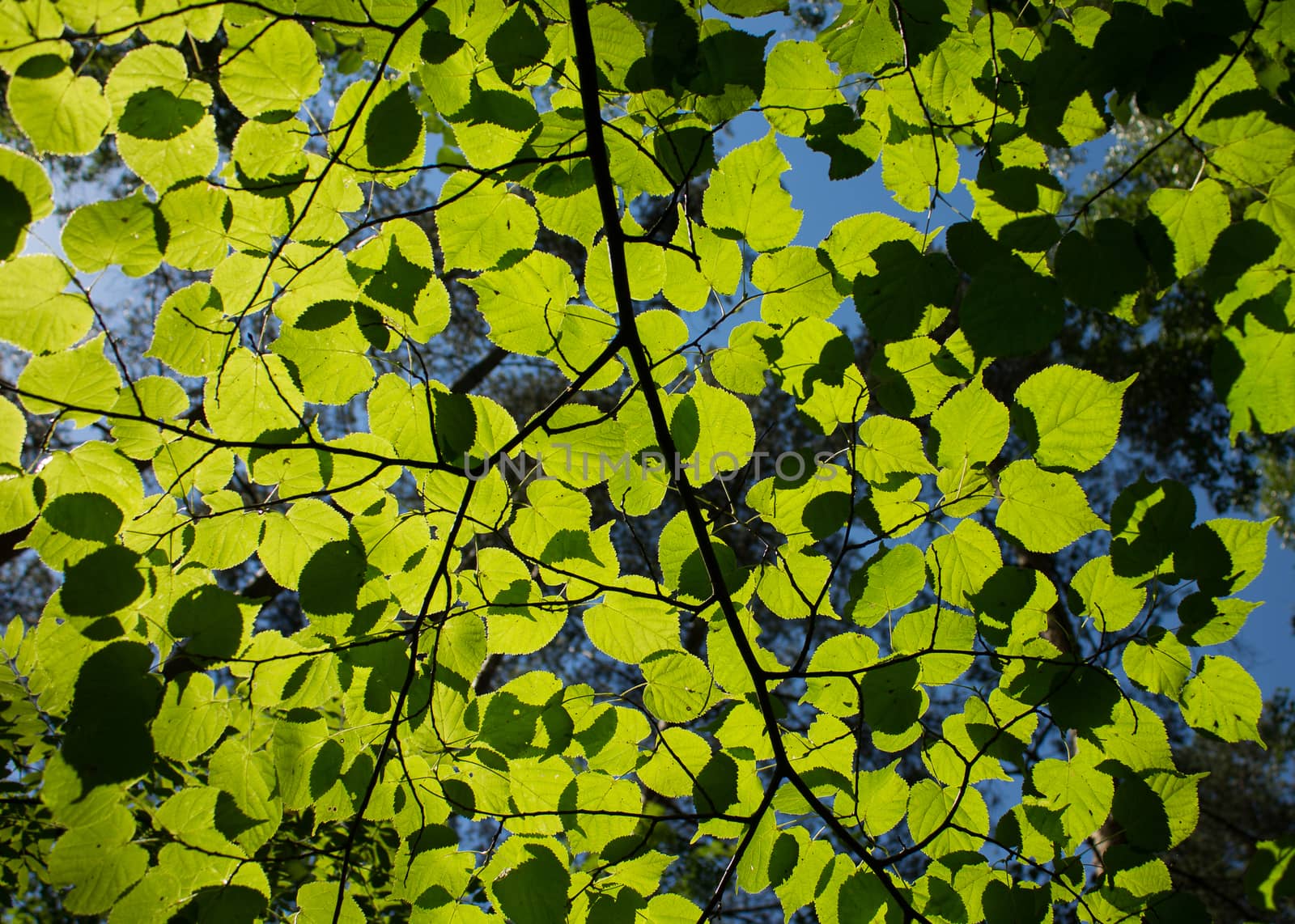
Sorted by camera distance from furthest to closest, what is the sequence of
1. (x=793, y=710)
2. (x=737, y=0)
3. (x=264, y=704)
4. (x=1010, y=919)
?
1. (x=793, y=710)
2. (x=264, y=704)
3. (x=1010, y=919)
4. (x=737, y=0)

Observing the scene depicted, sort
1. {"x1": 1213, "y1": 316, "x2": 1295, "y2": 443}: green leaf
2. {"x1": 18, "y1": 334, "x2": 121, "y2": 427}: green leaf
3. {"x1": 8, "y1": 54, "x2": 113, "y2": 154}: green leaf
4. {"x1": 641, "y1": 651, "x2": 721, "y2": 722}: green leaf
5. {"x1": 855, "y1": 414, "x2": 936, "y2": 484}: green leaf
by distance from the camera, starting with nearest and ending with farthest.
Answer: {"x1": 1213, "y1": 316, "x2": 1295, "y2": 443}: green leaf < {"x1": 8, "y1": 54, "x2": 113, "y2": 154}: green leaf < {"x1": 18, "y1": 334, "x2": 121, "y2": 427}: green leaf < {"x1": 855, "y1": 414, "x2": 936, "y2": 484}: green leaf < {"x1": 641, "y1": 651, "x2": 721, "y2": 722}: green leaf

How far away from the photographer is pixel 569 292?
1.19 metres

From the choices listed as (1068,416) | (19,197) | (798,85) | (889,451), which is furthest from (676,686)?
(19,197)

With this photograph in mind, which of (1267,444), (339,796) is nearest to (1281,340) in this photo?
(339,796)

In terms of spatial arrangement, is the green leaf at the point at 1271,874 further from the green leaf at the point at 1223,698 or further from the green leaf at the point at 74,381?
the green leaf at the point at 74,381

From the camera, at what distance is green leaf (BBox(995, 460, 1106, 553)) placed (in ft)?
3.48

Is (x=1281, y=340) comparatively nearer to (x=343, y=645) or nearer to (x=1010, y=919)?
(x=1010, y=919)

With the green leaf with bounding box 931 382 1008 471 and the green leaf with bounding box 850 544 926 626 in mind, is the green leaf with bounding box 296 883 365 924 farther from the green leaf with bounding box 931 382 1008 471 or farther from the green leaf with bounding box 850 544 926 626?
the green leaf with bounding box 931 382 1008 471

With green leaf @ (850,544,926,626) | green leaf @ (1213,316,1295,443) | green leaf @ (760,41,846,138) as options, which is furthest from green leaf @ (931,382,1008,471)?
green leaf @ (760,41,846,138)

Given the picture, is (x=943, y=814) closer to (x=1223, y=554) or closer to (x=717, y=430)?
(x=1223, y=554)

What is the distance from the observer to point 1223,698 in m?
1.09

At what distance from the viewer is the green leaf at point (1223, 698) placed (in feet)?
3.57

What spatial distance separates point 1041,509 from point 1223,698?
0.40 meters

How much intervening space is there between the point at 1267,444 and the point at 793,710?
6280mm
